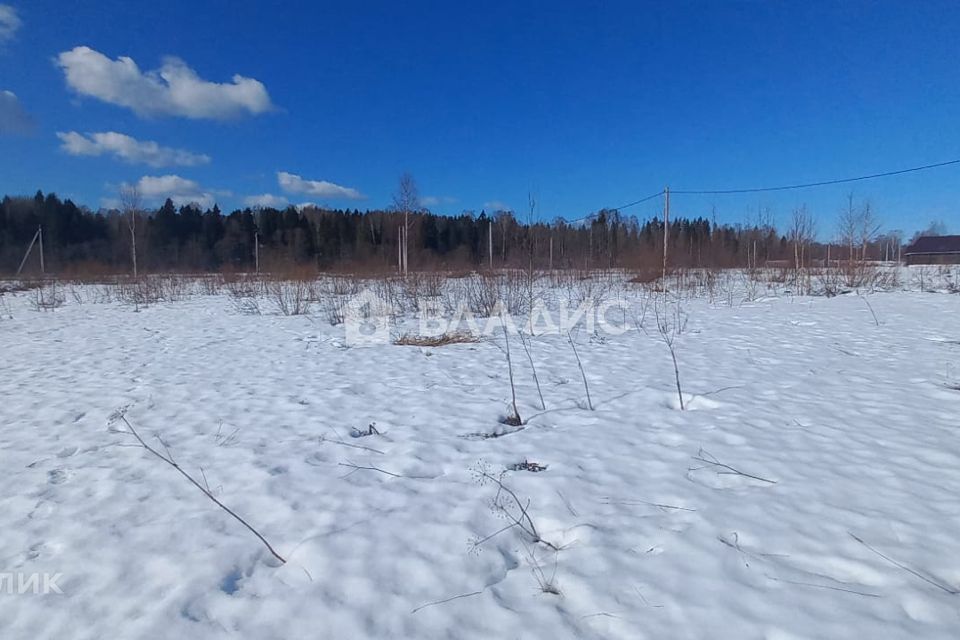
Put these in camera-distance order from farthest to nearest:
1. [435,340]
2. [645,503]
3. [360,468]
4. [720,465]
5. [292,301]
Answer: [292,301], [435,340], [360,468], [720,465], [645,503]

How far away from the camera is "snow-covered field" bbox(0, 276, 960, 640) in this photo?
1.52 m

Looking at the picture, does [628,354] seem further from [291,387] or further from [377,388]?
[291,387]

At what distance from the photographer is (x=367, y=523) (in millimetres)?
2074

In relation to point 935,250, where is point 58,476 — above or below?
below

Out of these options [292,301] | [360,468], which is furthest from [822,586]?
[292,301]

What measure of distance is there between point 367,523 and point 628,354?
4228mm

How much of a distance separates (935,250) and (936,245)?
119cm

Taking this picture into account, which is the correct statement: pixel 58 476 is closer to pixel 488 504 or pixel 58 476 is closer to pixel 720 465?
pixel 488 504

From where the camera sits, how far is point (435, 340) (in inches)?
261

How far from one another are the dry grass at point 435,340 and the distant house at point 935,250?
1989 inches

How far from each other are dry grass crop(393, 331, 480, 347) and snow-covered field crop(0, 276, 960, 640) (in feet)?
5.72

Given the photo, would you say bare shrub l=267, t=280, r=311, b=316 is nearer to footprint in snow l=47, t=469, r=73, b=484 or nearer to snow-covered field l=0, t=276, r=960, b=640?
snow-covered field l=0, t=276, r=960, b=640

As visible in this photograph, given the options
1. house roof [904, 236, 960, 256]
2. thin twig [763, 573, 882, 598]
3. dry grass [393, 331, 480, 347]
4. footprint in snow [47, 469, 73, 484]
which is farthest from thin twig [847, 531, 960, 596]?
house roof [904, 236, 960, 256]

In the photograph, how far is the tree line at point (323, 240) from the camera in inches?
734
